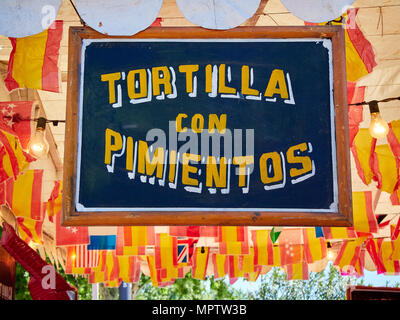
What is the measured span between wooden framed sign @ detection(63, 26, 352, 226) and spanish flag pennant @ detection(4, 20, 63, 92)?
1463mm

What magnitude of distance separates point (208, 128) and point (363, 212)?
5705 millimetres

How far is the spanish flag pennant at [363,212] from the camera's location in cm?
785

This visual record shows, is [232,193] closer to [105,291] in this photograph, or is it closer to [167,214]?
[167,214]

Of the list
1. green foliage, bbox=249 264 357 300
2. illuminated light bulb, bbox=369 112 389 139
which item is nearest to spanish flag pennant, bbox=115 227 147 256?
illuminated light bulb, bbox=369 112 389 139

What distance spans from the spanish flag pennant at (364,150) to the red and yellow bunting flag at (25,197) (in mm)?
3964

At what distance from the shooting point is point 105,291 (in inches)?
1220

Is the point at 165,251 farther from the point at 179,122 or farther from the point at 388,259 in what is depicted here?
the point at 179,122

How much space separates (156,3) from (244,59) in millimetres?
601

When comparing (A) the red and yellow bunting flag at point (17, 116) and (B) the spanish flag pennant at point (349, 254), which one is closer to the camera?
(A) the red and yellow bunting flag at point (17, 116)

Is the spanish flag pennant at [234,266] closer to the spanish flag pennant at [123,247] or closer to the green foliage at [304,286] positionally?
the spanish flag pennant at [123,247]

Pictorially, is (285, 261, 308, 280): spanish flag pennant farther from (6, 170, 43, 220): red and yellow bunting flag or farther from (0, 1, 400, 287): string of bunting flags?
(6, 170, 43, 220): red and yellow bunting flag

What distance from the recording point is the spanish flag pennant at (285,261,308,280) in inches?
466

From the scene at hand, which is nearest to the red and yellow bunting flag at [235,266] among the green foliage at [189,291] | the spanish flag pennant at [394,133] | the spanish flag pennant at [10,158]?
the spanish flag pennant at [394,133]
